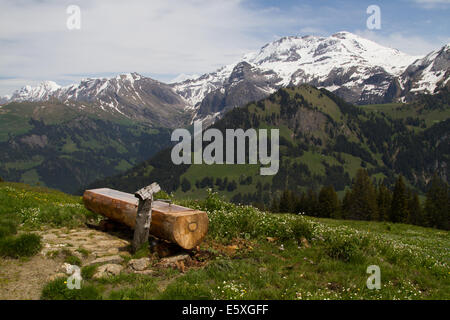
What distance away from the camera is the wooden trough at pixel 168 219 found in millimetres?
12266

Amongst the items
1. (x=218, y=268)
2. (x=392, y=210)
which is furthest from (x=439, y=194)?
(x=218, y=268)

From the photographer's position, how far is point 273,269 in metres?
11.6

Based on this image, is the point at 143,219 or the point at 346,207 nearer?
the point at 143,219

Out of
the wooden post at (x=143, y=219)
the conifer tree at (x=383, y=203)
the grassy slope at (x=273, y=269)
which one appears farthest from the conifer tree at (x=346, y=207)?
the wooden post at (x=143, y=219)

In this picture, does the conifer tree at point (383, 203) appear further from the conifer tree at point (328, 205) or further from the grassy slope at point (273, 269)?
the grassy slope at point (273, 269)

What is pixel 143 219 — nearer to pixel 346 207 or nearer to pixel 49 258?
pixel 49 258

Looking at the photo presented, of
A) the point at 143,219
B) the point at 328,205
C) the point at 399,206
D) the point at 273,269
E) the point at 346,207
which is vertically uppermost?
the point at 143,219

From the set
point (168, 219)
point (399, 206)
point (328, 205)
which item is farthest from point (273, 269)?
point (328, 205)

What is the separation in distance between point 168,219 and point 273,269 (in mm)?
4388

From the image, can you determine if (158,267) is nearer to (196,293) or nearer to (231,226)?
(196,293)

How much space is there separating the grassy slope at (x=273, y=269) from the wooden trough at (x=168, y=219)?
1.10 m

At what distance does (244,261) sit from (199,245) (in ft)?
7.44

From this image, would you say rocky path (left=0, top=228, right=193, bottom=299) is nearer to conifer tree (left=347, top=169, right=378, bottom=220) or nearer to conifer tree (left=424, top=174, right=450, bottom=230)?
conifer tree (left=347, top=169, right=378, bottom=220)
